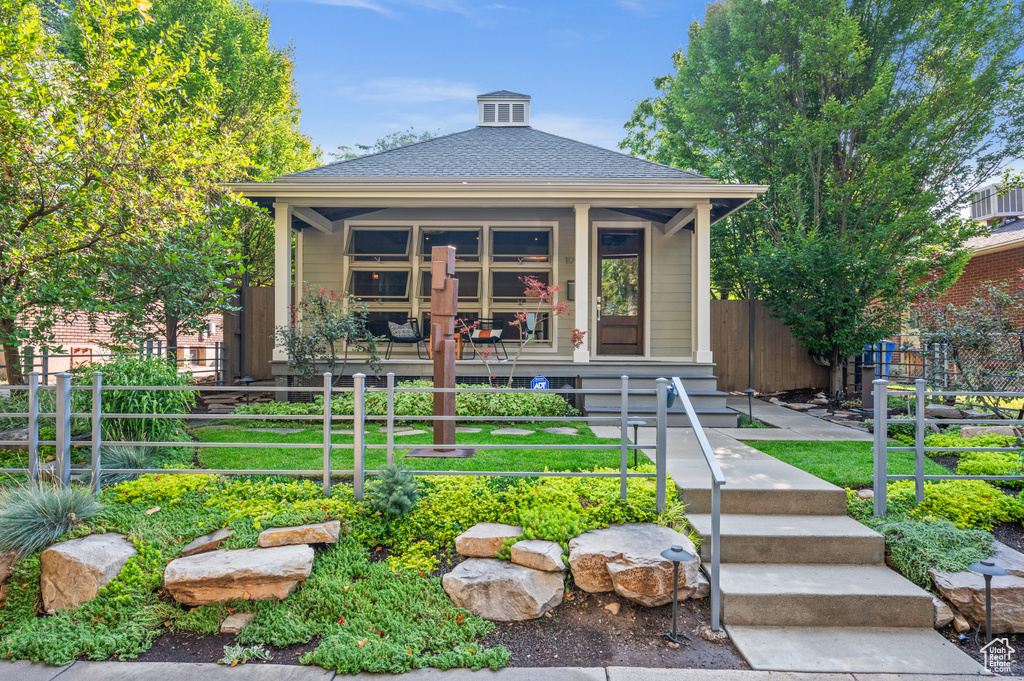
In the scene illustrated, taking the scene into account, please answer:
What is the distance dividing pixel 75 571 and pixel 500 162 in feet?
26.9

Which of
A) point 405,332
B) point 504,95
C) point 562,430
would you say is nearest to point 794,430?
point 562,430

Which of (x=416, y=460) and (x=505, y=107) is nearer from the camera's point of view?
(x=416, y=460)

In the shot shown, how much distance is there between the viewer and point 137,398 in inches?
175

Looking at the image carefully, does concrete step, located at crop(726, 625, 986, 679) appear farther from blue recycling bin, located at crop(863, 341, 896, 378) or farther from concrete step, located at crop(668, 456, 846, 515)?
blue recycling bin, located at crop(863, 341, 896, 378)

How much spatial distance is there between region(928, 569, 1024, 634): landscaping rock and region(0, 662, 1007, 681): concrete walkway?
1.90 ft

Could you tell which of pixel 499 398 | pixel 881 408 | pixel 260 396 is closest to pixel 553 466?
pixel 881 408

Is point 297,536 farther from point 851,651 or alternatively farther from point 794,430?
point 794,430

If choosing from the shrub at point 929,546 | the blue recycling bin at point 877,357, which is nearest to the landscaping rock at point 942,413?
the blue recycling bin at point 877,357

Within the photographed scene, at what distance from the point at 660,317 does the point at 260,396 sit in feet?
22.0

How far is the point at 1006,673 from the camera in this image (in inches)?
104

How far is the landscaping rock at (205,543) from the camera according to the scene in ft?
10.7

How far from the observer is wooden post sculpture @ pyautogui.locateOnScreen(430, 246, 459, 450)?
488 centimetres

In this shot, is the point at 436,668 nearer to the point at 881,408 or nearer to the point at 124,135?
the point at 881,408

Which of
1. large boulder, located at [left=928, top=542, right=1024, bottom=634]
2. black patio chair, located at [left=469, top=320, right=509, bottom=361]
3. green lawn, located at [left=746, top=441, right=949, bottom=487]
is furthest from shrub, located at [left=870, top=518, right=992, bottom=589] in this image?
black patio chair, located at [left=469, top=320, right=509, bottom=361]
